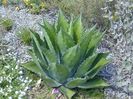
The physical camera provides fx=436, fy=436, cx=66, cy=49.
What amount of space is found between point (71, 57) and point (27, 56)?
1123 mm

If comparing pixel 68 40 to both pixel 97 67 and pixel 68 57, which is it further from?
pixel 97 67

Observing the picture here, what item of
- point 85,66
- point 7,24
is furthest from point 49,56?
point 7,24

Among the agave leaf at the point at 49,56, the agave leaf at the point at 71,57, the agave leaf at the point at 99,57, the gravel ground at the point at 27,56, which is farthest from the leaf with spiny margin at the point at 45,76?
the gravel ground at the point at 27,56

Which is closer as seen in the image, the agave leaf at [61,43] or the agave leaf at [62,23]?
the agave leaf at [61,43]

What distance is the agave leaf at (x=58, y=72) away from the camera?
5.12m

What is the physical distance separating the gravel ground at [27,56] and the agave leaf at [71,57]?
59 cm

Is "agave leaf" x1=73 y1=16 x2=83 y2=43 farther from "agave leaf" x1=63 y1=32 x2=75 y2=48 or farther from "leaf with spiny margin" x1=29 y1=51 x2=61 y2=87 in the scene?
"leaf with spiny margin" x1=29 y1=51 x2=61 y2=87

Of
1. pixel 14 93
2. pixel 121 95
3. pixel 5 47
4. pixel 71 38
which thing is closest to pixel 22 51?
pixel 5 47

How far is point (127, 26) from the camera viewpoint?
523 cm

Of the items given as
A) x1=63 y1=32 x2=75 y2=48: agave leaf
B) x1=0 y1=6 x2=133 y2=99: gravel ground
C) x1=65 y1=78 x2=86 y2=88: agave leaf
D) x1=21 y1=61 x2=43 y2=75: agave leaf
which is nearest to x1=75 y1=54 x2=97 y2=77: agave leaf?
x1=65 y1=78 x2=86 y2=88: agave leaf

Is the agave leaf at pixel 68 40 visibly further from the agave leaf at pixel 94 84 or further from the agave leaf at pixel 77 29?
the agave leaf at pixel 94 84

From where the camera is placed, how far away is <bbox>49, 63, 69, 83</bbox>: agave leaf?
512 cm

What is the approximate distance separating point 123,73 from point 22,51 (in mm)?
1584

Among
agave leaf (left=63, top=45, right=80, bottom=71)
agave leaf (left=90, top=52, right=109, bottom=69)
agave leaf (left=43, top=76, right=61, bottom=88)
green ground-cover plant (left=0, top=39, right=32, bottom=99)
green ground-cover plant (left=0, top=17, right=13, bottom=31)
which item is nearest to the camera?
agave leaf (left=63, top=45, right=80, bottom=71)
